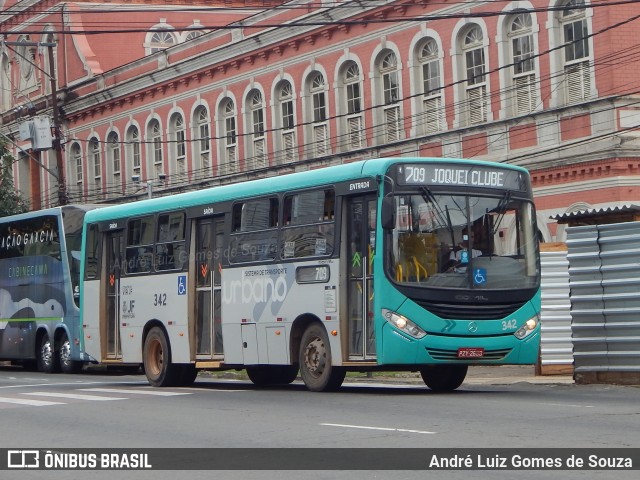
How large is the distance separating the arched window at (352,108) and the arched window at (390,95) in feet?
3.21

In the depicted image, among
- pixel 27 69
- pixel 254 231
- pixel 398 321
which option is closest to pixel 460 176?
pixel 398 321

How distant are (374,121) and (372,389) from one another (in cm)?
→ 2020

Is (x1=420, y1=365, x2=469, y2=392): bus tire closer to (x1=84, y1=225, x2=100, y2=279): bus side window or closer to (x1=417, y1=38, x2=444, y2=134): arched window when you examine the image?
(x1=84, y1=225, x2=100, y2=279): bus side window

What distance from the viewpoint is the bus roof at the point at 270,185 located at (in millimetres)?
18359

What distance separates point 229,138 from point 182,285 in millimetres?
25904

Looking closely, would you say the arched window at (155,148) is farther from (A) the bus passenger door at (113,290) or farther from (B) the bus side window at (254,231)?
(B) the bus side window at (254,231)

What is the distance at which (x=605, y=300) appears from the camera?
20.6 metres

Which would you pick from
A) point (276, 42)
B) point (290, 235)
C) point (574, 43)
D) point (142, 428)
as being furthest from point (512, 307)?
point (276, 42)

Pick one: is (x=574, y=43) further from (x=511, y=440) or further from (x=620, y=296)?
(x=511, y=440)

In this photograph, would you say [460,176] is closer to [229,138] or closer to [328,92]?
[328,92]

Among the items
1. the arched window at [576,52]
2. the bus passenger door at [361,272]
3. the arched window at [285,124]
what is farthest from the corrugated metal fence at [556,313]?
the arched window at [285,124]

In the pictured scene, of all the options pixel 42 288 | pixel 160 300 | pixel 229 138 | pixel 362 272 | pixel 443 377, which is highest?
pixel 229 138

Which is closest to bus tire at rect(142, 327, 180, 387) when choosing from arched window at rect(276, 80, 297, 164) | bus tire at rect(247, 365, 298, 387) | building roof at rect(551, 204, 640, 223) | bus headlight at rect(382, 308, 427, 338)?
bus tire at rect(247, 365, 298, 387)

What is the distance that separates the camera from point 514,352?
1861 centimetres
